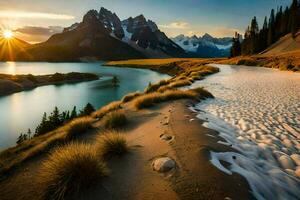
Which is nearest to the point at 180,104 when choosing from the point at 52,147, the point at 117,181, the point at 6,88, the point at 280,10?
the point at 52,147

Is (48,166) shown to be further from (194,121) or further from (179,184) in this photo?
(194,121)

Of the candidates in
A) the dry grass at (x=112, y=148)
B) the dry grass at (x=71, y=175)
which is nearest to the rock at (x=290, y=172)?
the dry grass at (x=112, y=148)

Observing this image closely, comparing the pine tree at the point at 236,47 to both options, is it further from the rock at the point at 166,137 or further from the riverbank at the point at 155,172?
the rock at the point at 166,137

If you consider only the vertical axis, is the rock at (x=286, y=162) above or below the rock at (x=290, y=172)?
above

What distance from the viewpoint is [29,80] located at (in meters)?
63.7

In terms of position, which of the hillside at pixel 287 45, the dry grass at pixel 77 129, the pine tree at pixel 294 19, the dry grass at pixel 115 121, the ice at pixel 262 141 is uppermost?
the pine tree at pixel 294 19

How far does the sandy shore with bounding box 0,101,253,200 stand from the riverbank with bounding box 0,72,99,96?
4937 centimetres

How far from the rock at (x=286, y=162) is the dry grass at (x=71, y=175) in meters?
4.97

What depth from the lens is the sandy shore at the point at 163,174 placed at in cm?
516

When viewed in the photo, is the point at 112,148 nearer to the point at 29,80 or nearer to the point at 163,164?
the point at 163,164

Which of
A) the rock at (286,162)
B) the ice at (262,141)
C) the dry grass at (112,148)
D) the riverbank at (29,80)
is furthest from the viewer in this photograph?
the riverbank at (29,80)

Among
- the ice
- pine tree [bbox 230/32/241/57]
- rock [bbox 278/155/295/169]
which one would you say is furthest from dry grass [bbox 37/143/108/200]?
pine tree [bbox 230/32/241/57]

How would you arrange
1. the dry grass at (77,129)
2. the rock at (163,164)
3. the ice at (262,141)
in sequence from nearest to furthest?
the ice at (262,141) → the rock at (163,164) → the dry grass at (77,129)

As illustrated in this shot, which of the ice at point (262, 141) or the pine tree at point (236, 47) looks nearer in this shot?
the ice at point (262, 141)
